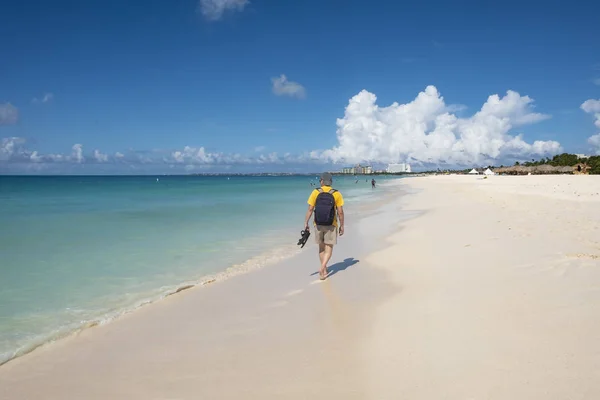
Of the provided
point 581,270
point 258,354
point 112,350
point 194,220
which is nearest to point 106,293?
point 112,350

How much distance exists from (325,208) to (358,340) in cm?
321

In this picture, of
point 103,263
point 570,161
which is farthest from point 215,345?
point 570,161

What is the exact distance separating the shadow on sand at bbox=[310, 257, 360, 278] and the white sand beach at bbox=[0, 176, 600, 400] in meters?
0.11

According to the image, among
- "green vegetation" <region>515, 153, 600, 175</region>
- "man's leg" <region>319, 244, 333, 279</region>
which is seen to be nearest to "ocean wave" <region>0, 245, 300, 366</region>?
"man's leg" <region>319, 244, 333, 279</region>

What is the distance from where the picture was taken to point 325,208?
7.61m

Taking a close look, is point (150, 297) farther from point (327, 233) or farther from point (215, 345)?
point (327, 233)

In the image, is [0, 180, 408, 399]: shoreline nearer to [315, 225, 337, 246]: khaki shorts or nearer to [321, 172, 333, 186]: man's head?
[315, 225, 337, 246]: khaki shorts

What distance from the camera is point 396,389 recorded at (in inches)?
143

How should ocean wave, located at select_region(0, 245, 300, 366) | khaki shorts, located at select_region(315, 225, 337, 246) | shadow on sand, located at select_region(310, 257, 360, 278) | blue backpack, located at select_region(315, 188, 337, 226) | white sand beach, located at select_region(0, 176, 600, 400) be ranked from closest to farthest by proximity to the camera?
white sand beach, located at select_region(0, 176, 600, 400), ocean wave, located at select_region(0, 245, 300, 366), blue backpack, located at select_region(315, 188, 337, 226), khaki shorts, located at select_region(315, 225, 337, 246), shadow on sand, located at select_region(310, 257, 360, 278)

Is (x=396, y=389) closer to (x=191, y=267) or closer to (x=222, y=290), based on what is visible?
(x=222, y=290)

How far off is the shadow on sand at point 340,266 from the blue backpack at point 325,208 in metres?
1.48

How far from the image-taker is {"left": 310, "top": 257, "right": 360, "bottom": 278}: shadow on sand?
8.77 m

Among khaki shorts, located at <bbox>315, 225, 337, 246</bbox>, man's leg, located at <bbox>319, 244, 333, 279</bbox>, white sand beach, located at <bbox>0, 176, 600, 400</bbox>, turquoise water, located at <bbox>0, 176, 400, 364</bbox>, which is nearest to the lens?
white sand beach, located at <bbox>0, 176, 600, 400</bbox>

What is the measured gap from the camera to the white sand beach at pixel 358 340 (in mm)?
3766
